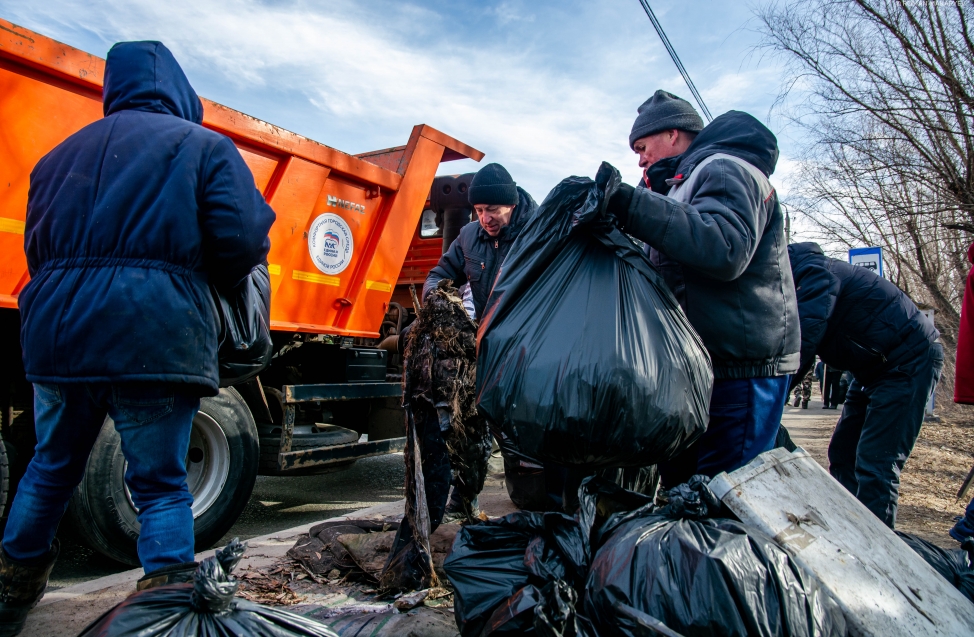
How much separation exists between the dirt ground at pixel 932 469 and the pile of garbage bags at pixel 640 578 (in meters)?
2.43

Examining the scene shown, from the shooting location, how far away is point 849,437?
125 inches

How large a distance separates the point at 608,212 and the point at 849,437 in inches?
90.7

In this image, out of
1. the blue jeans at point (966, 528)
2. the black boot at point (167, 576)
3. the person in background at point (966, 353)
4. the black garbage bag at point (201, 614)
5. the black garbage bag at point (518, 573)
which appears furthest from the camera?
the person in background at point (966, 353)

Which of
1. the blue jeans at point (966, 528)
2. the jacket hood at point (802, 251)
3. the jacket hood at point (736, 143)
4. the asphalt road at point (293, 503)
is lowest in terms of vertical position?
the asphalt road at point (293, 503)

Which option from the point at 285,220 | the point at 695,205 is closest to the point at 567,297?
the point at 695,205

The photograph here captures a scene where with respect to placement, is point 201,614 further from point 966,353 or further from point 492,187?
point 966,353

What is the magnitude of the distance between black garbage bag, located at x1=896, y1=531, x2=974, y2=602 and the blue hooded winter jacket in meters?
2.11

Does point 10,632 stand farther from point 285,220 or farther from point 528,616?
point 285,220

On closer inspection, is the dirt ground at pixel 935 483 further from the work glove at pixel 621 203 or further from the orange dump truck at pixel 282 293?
the orange dump truck at pixel 282 293

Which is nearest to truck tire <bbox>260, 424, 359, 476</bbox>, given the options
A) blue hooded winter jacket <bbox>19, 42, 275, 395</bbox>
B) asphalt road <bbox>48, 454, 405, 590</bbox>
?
asphalt road <bbox>48, 454, 405, 590</bbox>

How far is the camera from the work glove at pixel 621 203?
166 cm

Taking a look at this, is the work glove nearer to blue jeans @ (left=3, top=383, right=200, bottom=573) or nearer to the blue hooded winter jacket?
the blue hooded winter jacket

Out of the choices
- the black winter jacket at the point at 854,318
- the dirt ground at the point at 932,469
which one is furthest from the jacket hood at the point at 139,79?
the dirt ground at the point at 932,469

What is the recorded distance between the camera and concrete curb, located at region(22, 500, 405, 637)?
77.4 inches
